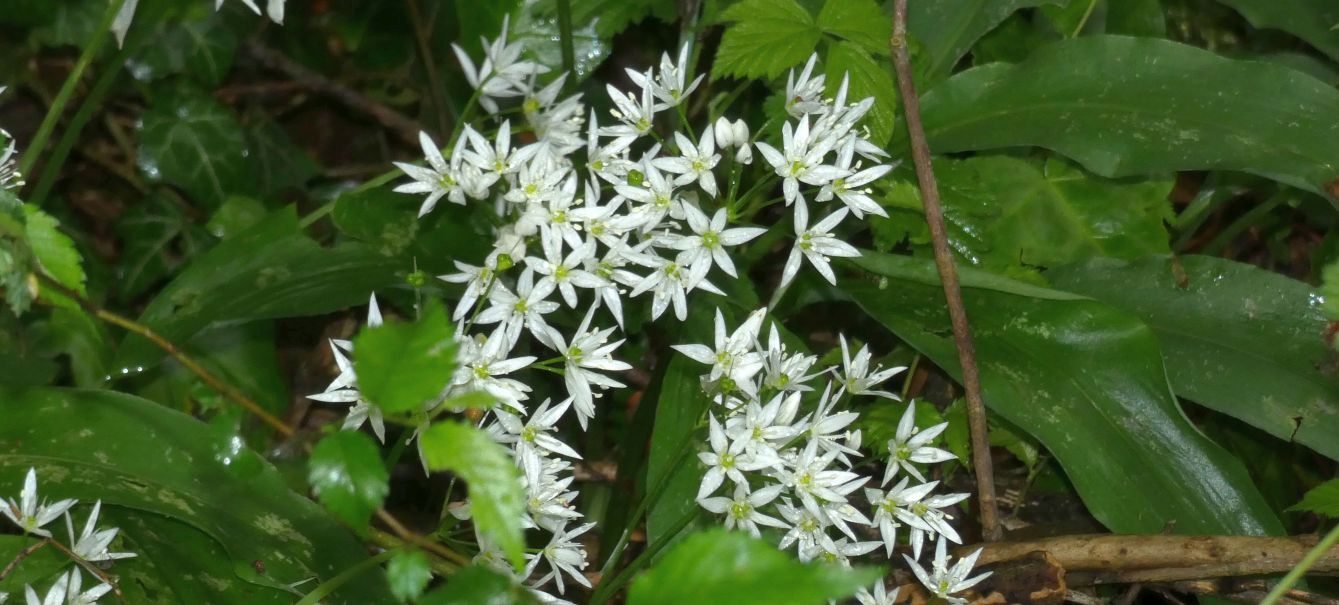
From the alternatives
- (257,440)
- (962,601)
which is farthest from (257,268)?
(962,601)

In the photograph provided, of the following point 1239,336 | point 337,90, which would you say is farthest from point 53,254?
point 1239,336

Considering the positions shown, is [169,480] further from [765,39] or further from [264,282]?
[765,39]

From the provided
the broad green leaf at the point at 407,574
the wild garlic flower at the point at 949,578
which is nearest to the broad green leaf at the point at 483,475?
the broad green leaf at the point at 407,574

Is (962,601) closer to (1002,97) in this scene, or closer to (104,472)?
(1002,97)

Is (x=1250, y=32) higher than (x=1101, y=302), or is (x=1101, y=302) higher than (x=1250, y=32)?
(x=1250, y=32)

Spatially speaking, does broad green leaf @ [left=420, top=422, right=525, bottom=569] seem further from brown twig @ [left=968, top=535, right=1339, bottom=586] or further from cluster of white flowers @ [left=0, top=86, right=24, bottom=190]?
→ brown twig @ [left=968, top=535, right=1339, bottom=586]

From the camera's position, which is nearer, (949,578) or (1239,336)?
(949,578)

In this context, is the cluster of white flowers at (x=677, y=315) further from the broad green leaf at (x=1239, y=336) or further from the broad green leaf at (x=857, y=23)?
the broad green leaf at (x=1239, y=336)
